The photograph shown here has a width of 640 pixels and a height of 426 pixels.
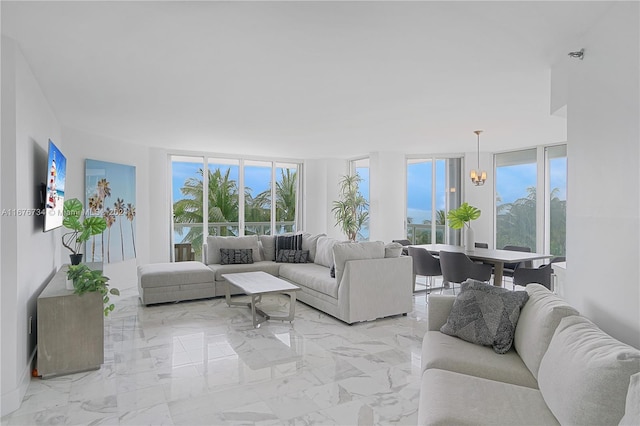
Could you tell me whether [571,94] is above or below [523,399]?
above

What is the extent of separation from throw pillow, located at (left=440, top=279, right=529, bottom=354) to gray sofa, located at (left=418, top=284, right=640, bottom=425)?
0.05 m

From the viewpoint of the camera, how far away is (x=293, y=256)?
6699 millimetres

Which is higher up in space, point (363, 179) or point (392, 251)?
point (363, 179)

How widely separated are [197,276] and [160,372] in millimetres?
2551

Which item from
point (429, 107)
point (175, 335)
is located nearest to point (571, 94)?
point (429, 107)

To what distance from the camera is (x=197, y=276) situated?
5750 millimetres

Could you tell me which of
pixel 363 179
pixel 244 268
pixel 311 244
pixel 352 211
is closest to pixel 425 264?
pixel 311 244

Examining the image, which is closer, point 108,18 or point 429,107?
point 108,18

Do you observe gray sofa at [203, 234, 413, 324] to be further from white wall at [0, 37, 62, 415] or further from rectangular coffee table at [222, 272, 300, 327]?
white wall at [0, 37, 62, 415]

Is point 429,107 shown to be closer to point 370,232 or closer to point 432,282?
point 432,282

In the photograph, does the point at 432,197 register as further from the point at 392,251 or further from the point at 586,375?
the point at 586,375

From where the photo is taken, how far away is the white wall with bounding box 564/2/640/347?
86.2 inches

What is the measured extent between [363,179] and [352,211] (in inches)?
35.1

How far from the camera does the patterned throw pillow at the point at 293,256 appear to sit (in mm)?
6660
